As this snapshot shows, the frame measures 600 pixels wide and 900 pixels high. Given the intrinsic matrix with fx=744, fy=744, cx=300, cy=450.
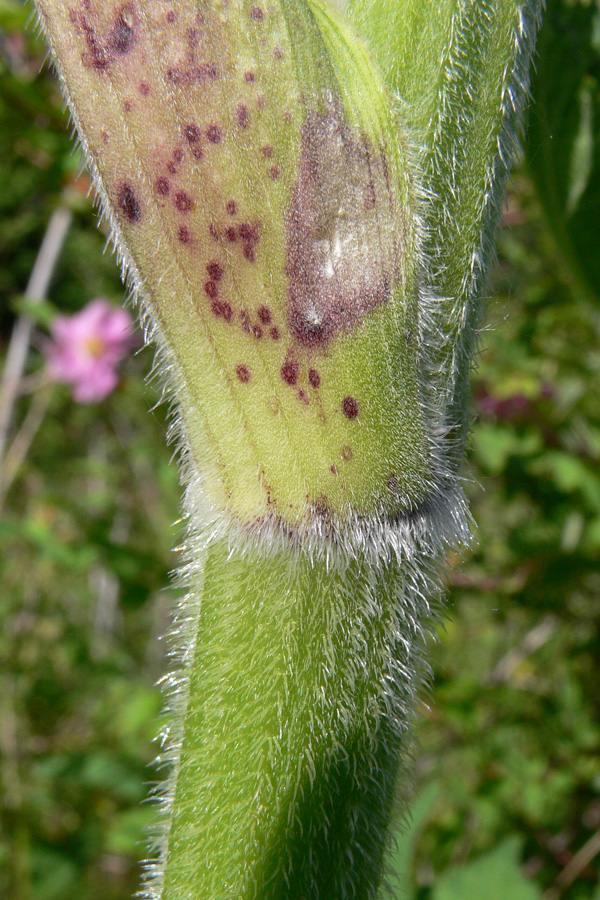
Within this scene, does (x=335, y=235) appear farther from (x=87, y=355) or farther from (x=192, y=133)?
(x=87, y=355)

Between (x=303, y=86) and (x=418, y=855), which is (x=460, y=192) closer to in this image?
(x=303, y=86)

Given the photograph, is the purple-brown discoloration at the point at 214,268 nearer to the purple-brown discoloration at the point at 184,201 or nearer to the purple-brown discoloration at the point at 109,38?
the purple-brown discoloration at the point at 184,201

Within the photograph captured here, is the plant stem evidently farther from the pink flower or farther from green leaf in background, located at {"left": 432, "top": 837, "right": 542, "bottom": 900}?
the pink flower

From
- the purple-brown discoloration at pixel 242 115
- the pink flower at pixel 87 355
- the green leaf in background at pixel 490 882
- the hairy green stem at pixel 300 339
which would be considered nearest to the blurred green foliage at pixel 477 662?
the green leaf in background at pixel 490 882

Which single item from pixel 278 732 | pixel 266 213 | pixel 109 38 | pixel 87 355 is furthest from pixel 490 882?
pixel 87 355

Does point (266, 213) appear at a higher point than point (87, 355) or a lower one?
higher

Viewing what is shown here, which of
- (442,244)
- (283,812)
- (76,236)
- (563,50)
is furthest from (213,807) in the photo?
(76,236)

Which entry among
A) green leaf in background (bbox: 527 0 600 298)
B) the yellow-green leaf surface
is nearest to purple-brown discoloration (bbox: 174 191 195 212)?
the yellow-green leaf surface
